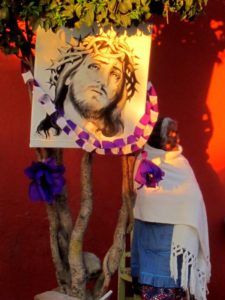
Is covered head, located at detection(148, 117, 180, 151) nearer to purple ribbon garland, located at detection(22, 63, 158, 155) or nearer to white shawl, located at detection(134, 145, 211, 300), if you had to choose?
white shawl, located at detection(134, 145, 211, 300)

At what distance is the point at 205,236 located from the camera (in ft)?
13.6

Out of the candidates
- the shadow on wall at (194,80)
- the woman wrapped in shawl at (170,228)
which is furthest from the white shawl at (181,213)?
the shadow on wall at (194,80)

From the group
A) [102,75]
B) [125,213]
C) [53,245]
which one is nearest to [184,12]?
[102,75]

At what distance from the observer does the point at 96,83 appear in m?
3.34

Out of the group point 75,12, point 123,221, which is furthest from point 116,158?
point 75,12

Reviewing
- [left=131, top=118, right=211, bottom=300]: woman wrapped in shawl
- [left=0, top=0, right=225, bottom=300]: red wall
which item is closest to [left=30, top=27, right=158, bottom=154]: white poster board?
[left=131, top=118, right=211, bottom=300]: woman wrapped in shawl

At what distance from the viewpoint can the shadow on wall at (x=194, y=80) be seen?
4781 millimetres

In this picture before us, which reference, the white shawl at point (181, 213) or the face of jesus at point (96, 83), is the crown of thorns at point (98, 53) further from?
the white shawl at point (181, 213)

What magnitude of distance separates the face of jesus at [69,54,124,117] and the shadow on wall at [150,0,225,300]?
55.8 inches

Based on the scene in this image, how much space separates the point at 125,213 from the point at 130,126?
453mm

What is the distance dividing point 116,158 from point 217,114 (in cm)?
80

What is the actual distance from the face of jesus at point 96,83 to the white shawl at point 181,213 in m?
0.82

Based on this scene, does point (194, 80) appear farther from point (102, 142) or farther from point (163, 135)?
point (102, 142)

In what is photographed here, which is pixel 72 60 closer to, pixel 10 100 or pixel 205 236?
pixel 10 100
